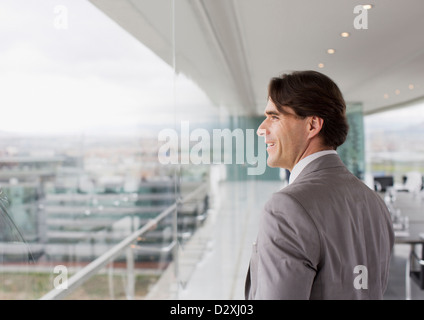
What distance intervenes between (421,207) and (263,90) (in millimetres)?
3221

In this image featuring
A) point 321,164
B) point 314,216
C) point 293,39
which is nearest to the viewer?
point 314,216

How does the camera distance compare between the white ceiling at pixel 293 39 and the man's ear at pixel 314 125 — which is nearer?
the man's ear at pixel 314 125

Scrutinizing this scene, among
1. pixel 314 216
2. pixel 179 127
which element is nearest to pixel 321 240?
pixel 314 216

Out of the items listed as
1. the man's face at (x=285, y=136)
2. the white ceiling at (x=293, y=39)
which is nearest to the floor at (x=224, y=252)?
the white ceiling at (x=293, y=39)

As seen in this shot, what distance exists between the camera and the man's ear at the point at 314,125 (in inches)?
34.1

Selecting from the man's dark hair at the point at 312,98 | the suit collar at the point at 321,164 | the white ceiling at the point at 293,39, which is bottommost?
the suit collar at the point at 321,164

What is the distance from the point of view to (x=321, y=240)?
743 millimetres

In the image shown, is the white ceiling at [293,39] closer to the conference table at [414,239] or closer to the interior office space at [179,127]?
the interior office space at [179,127]

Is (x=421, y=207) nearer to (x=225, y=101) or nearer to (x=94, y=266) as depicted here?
(x=225, y=101)

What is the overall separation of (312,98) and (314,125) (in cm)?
6

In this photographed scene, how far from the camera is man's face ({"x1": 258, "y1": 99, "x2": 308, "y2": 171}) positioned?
2.87 feet

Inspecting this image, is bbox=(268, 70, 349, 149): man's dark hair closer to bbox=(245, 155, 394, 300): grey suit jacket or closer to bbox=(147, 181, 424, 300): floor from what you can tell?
bbox=(245, 155, 394, 300): grey suit jacket

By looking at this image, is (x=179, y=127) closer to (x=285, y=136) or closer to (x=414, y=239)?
(x=285, y=136)

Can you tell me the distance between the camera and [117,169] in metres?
5.49
